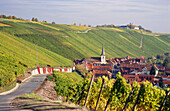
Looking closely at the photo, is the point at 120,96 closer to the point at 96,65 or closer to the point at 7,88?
the point at 7,88

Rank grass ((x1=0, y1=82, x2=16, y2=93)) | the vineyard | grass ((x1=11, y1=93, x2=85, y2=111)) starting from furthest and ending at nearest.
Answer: grass ((x1=0, y1=82, x2=16, y2=93)) → the vineyard → grass ((x1=11, y1=93, x2=85, y2=111))

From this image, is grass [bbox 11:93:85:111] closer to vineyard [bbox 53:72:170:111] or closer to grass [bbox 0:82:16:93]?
vineyard [bbox 53:72:170:111]

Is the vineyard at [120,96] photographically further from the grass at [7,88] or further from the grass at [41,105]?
the grass at [41,105]

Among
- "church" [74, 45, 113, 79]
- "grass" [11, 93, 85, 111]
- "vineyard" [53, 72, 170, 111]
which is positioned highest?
"grass" [11, 93, 85, 111]

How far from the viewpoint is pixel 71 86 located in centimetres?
4000

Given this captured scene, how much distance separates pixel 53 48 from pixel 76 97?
94777 millimetres

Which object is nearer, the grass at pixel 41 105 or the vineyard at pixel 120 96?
the grass at pixel 41 105

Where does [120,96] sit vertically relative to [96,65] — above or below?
above

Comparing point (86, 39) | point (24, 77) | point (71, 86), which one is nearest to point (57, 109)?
point (71, 86)

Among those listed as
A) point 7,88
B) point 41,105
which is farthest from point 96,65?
point 41,105

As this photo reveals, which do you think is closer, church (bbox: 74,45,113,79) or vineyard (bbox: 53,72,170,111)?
vineyard (bbox: 53,72,170,111)

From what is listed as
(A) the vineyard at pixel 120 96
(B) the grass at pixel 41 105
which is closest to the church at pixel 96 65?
(A) the vineyard at pixel 120 96

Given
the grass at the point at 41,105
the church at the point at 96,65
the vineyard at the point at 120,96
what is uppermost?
the grass at the point at 41,105

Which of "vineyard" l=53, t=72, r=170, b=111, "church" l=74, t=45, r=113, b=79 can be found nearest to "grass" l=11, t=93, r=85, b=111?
"vineyard" l=53, t=72, r=170, b=111
